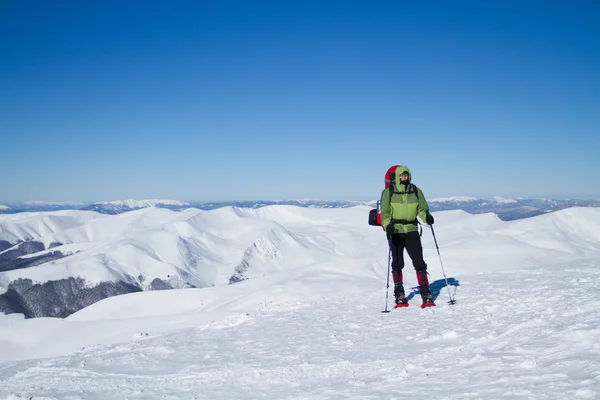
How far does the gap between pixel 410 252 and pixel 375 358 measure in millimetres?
4920

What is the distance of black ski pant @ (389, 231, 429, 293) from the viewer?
11.6 meters

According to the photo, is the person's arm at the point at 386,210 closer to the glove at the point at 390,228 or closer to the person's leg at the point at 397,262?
the glove at the point at 390,228

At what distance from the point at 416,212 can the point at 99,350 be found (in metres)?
9.98

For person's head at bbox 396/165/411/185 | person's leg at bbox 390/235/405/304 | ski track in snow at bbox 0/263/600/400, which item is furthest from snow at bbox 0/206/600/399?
person's head at bbox 396/165/411/185

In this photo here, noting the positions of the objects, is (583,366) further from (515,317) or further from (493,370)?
(515,317)

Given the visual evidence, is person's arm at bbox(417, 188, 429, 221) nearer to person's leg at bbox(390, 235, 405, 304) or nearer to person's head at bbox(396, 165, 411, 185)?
person's head at bbox(396, 165, 411, 185)

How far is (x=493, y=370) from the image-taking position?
5.87 m

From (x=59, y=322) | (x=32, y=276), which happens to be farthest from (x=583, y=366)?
(x=32, y=276)

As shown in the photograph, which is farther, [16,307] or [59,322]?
[16,307]

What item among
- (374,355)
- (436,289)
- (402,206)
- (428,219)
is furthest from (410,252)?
(374,355)

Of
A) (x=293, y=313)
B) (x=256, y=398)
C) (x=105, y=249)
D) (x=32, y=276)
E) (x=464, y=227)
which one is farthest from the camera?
(x=105, y=249)

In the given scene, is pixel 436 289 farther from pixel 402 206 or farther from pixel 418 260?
pixel 402 206

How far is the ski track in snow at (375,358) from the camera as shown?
18.5 feet

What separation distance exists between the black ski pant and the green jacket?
24cm
